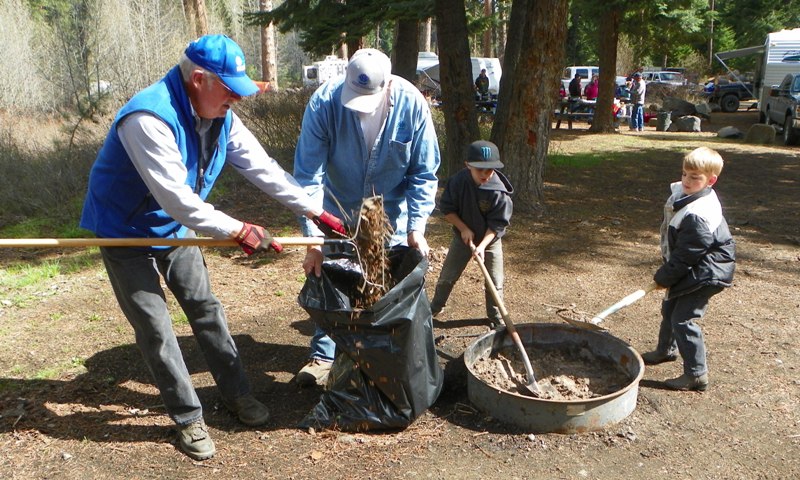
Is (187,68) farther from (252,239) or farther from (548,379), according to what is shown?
(548,379)

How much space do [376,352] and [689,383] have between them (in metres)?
1.80

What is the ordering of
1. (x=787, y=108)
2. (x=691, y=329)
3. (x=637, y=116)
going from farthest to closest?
(x=637, y=116), (x=787, y=108), (x=691, y=329)

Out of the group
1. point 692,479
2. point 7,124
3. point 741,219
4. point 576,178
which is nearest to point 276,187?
point 692,479

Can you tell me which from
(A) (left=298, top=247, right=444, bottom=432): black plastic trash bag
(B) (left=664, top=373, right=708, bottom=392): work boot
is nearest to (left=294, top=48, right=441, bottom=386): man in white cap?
(A) (left=298, top=247, right=444, bottom=432): black plastic trash bag

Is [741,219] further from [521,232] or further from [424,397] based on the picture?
[424,397]

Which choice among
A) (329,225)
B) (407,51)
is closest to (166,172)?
(329,225)

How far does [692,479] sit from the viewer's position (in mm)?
2930

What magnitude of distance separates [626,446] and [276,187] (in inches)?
82.0

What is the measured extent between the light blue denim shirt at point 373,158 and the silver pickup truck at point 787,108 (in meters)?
13.5

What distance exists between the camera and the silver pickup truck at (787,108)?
46.6 feet

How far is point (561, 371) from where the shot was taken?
380 centimetres

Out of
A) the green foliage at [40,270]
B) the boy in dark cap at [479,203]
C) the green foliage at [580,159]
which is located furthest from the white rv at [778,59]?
the green foliage at [40,270]

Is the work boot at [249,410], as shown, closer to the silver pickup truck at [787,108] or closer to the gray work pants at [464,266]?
the gray work pants at [464,266]

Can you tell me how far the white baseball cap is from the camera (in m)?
3.11
